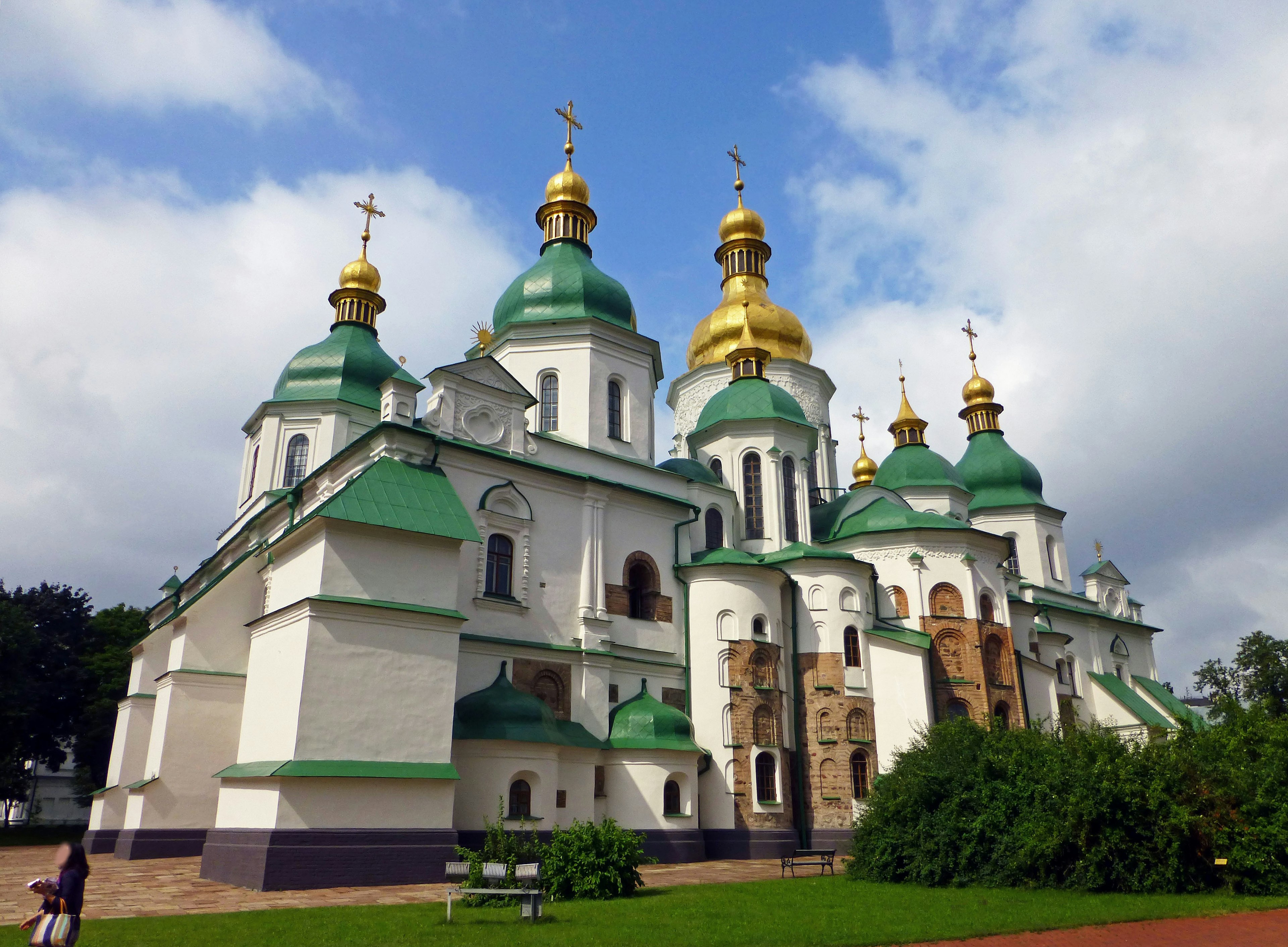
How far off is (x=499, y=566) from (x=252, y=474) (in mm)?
12103

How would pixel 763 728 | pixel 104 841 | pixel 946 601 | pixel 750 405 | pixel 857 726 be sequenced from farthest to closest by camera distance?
pixel 750 405 < pixel 946 601 < pixel 857 726 < pixel 763 728 < pixel 104 841

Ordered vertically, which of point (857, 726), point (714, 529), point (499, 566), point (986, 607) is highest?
point (714, 529)

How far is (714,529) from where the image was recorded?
974 inches

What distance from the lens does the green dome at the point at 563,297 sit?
2394cm

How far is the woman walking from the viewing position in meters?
6.57

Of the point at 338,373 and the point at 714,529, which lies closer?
the point at 714,529

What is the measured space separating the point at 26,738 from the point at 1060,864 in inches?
1288

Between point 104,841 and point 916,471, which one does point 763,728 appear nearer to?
point 916,471

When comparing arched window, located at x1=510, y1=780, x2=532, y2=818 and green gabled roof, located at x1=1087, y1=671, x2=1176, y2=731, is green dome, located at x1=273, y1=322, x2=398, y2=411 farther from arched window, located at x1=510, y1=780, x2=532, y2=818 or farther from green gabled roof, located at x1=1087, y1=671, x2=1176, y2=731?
green gabled roof, located at x1=1087, y1=671, x2=1176, y2=731

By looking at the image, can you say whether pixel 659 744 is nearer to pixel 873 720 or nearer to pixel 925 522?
pixel 873 720

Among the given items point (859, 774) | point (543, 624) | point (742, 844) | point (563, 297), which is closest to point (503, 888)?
point (543, 624)

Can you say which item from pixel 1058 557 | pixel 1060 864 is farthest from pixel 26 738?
pixel 1058 557

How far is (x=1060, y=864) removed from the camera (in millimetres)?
13305

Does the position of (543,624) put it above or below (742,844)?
above
